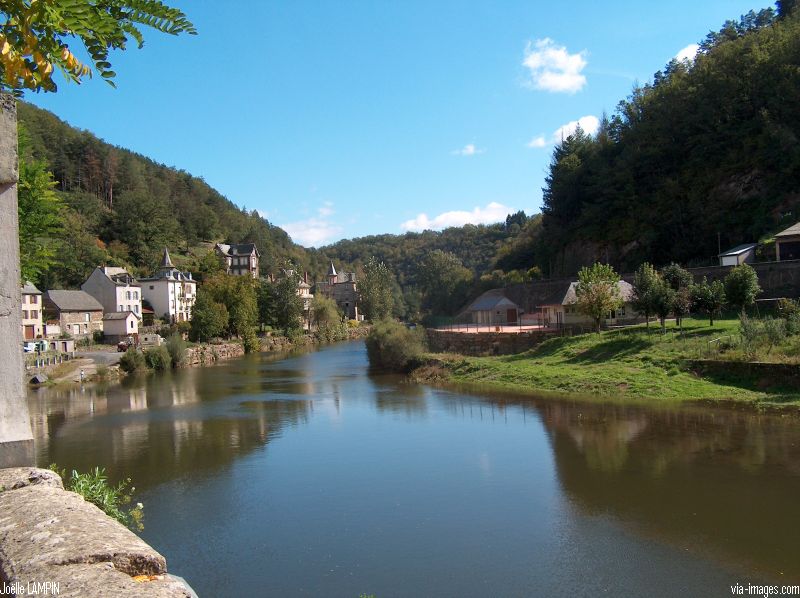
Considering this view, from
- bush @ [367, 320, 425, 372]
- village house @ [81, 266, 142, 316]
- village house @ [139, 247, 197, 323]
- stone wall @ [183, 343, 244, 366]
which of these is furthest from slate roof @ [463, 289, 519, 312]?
village house @ [81, 266, 142, 316]

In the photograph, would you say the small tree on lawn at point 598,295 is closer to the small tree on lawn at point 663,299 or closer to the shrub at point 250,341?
the small tree on lawn at point 663,299

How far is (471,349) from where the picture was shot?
37.6 meters

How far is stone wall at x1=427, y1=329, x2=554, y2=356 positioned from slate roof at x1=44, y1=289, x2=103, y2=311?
106 feet

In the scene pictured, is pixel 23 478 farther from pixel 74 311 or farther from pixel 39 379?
pixel 74 311

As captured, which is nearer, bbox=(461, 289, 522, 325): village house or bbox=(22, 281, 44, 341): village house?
bbox=(22, 281, 44, 341): village house

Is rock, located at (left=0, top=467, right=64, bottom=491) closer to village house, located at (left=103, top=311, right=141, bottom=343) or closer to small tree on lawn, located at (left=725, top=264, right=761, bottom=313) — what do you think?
small tree on lawn, located at (left=725, top=264, right=761, bottom=313)

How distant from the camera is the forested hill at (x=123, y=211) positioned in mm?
70500

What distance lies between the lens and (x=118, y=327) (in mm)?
52812

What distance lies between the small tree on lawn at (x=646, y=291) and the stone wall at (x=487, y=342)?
5851 millimetres

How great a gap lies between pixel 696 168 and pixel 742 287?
23485mm

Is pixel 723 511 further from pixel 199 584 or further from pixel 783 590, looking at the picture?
pixel 199 584

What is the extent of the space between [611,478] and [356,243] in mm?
155270

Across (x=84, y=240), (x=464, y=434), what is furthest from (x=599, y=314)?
(x=84, y=240)

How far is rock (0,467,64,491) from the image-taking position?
13.1 ft
